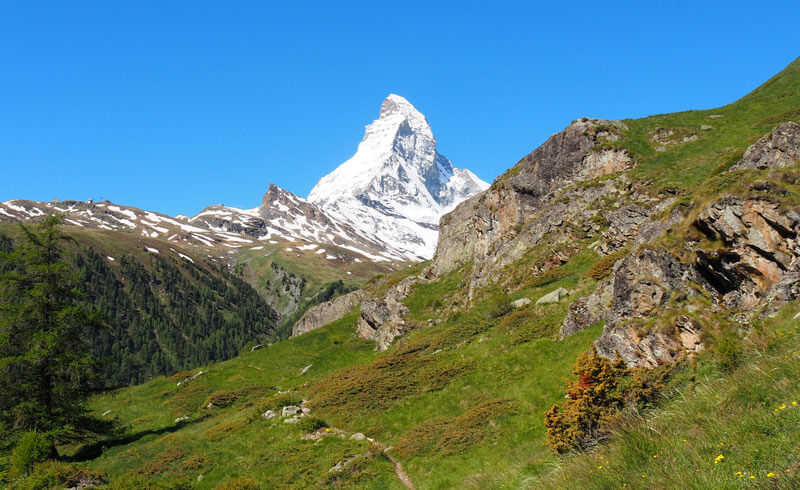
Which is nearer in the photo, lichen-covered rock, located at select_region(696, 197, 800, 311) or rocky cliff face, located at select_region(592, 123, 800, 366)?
lichen-covered rock, located at select_region(696, 197, 800, 311)

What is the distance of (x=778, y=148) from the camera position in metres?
25.0

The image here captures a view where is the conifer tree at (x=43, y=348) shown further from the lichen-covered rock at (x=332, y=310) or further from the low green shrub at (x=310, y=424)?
the lichen-covered rock at (x=332, y=310)

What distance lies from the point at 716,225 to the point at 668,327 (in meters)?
4.48

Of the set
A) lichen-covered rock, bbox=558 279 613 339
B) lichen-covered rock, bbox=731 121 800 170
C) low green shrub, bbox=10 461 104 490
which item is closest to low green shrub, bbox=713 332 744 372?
lichen-covered rock, bbox=558 279 613 339

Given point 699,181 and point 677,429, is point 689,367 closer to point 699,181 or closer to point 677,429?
point 677,429

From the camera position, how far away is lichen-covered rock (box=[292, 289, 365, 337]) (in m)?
73.2

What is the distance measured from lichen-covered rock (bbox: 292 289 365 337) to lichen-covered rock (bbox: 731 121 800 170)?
5615 centimetres

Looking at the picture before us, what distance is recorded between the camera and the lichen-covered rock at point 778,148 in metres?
24.3

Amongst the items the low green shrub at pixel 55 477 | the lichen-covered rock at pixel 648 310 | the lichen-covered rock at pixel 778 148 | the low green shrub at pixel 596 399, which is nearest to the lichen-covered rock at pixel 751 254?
the lichen-covered rock at pixel 648 310

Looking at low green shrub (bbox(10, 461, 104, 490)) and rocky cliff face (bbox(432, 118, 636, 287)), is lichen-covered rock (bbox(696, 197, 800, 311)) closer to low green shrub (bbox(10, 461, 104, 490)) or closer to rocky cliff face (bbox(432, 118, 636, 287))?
rocky cliff face (bbox(432, 118, 636, 287))

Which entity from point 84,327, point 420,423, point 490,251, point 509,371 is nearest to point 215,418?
point 84,327

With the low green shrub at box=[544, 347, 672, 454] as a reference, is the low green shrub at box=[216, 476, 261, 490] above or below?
above

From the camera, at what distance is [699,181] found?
106 ft

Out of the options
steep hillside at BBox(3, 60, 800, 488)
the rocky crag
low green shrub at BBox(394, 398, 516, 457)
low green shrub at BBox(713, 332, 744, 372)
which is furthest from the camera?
low green shrub at BBox(394, 398, 516, 457)
